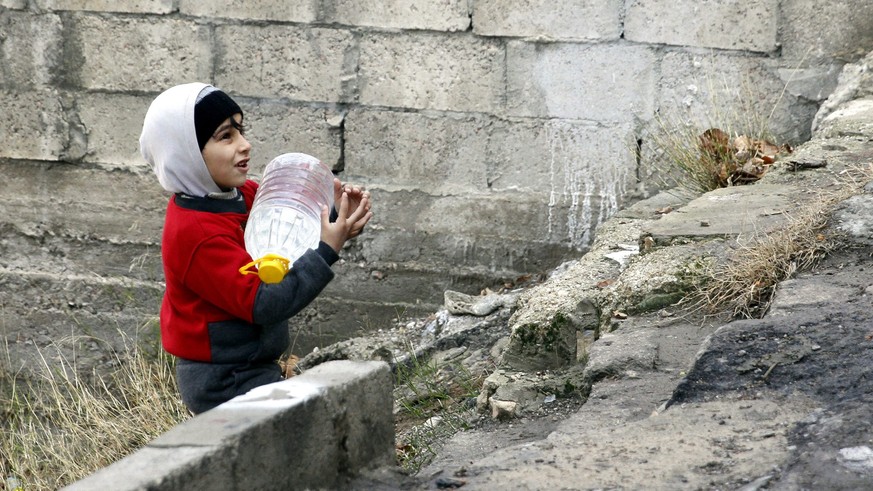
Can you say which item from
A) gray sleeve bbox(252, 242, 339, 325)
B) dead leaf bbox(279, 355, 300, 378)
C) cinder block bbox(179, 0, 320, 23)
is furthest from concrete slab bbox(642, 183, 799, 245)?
cinder block bbox(179, 0, 320, 23)

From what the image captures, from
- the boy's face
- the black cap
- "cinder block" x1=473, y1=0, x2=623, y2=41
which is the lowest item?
the boy's face

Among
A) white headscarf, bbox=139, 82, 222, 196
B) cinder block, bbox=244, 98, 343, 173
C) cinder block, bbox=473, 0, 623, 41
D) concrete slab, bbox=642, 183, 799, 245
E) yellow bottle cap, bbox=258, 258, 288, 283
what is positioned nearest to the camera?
yellow bottle cap, bbox=258, 258, 288, 283

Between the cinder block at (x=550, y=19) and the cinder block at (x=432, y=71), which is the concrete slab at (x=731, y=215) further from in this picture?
the cinder block at (x=432, y=71)

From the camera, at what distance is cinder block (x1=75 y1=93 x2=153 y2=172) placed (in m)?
5.65

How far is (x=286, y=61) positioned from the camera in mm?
5422

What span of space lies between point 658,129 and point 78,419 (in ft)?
9.91

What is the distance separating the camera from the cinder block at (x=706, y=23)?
489cm

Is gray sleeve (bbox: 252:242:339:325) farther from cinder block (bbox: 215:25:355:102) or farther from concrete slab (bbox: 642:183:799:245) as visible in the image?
cinder block (bbox: 215:25:355:102)

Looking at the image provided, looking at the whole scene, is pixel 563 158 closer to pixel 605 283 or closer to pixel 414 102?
pixel 414 102

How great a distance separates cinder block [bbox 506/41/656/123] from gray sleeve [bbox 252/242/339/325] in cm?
260

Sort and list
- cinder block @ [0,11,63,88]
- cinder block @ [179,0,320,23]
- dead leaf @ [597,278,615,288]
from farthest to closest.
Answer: cinder block @ [0,11,63,88] → cinder block @ [179,0,320,23] → dead leaf @ [597,278,615,288]

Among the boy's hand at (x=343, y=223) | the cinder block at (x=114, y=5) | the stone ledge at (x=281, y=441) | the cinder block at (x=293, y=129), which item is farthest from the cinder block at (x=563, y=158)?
the stone ledge at (x=281, y=441)

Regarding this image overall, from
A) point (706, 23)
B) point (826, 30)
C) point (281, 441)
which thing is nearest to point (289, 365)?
point (706, 23)

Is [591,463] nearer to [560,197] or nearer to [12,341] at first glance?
[560,197]
